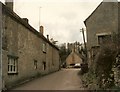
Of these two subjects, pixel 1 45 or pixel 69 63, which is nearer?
pixel 1 45

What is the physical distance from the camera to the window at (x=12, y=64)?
18509 millimetres

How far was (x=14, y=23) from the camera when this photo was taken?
1975 centimetres

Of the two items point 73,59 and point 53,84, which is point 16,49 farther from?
point 73,59

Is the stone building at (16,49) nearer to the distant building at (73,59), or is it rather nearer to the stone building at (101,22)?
the stone building at (101,22)

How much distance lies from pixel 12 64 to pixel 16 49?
153cm

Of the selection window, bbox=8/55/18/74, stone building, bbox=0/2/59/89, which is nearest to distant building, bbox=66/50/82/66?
stone building, bbox=0/2/59/89

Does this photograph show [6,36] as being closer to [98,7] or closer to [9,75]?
[9,75]

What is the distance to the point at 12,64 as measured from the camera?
19.1 meters

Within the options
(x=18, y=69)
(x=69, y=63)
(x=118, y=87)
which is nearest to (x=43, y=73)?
(x=18, y=69)

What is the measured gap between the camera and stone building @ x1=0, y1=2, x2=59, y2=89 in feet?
57.2

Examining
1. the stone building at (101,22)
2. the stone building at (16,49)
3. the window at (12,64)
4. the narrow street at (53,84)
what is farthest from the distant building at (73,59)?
the window at (12,64)

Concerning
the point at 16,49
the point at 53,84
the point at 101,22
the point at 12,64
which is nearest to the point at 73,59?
the point at 101,22

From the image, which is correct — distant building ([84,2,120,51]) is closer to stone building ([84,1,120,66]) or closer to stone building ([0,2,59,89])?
stone building ([84,1,120,66])

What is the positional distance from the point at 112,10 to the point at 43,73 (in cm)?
1267
